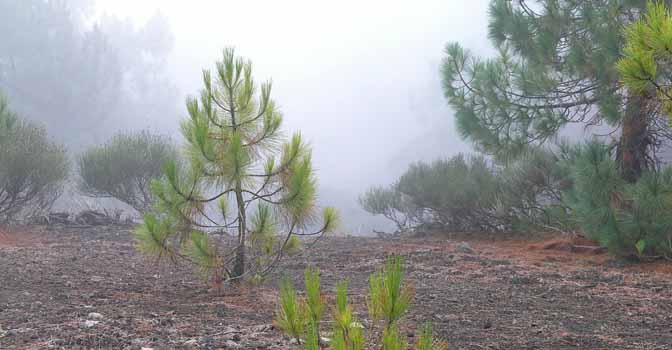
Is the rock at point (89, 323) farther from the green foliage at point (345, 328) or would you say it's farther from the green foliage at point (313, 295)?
the green foliage at point (345, 328)

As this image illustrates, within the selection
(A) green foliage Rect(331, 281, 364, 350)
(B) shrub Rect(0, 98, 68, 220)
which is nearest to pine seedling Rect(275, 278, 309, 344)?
(A) green foliage Rect(331, 281, 364, 350)

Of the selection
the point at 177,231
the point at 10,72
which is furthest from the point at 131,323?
the point at 10,72

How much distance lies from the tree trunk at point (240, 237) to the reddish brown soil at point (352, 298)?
19cm

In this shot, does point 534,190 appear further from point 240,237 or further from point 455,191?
point 240,237

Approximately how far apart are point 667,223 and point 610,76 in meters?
1.82

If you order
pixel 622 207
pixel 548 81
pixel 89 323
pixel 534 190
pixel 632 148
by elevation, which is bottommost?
pixel 89 323

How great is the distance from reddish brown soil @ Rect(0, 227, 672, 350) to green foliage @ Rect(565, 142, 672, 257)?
0.27m

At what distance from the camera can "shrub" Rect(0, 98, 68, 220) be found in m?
9.75

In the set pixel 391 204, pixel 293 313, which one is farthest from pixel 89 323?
pixel 391 204

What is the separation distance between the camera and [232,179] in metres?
4.43

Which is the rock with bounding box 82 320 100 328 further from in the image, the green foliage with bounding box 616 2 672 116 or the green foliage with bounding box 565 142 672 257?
the green foliage with bounding box 565 142 672 257

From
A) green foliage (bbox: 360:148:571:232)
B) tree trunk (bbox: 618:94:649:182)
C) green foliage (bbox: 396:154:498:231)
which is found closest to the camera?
tree trunk (bbox: 618:94:649:182)

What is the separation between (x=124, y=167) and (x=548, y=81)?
852cm

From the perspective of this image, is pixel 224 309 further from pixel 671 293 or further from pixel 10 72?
pixel 10 72
